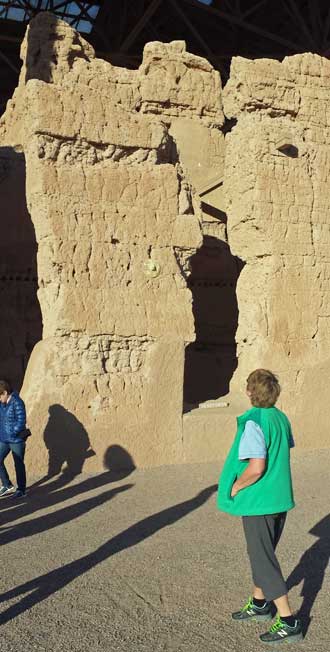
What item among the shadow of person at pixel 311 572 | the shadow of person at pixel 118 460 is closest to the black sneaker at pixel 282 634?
the shadow of person at pixel 311 572

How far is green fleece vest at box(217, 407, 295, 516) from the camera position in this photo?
317 centimetres

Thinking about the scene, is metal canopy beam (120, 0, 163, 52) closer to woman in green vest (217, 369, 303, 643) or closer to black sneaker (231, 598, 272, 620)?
woman in green vest (217, 369, 303, 643)

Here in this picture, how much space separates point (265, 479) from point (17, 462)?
3.39 m

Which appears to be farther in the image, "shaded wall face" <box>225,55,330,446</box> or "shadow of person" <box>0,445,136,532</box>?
"shaded wall face" <box>225,55,330,446</box>

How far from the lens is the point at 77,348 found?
7.12 metres

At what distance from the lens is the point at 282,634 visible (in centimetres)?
316

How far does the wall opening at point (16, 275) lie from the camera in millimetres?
10625

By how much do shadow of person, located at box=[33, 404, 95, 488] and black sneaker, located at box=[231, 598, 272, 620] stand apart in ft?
11.9

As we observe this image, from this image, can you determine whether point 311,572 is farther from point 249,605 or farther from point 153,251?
point 153,251

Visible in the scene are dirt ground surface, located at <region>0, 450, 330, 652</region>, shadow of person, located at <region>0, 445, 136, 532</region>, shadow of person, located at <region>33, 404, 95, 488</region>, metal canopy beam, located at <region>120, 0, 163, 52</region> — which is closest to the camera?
dirt ground surface, located at <region>0, 450, 330, 652</region>

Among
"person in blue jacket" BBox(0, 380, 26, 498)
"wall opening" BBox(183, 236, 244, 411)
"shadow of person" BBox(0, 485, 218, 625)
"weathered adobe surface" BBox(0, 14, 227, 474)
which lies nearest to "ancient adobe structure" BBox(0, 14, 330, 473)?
"weathered adobe surface" BBox(0, 14, 227, 474)

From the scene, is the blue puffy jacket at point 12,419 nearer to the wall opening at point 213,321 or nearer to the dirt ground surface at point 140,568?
the dirt ground surface at point 140,568

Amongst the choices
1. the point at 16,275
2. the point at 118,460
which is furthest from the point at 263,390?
the point at 16,275

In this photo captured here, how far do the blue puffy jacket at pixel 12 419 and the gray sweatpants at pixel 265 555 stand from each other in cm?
317
